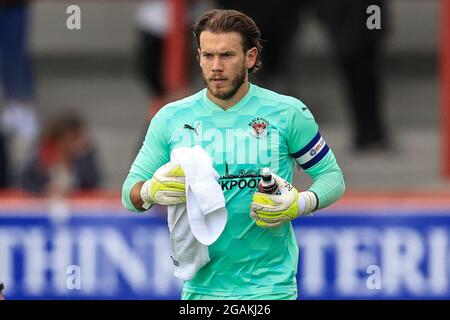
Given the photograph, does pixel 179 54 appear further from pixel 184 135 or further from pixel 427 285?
pixel 184 135

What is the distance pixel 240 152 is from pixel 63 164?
17.7 feet

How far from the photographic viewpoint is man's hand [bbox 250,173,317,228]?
17.1 feet

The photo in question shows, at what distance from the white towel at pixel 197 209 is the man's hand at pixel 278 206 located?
12 centimetres

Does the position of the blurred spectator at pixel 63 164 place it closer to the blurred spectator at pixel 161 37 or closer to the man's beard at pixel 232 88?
the blurred spectator at pixel 161 37

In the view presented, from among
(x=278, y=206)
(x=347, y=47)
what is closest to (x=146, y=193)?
(x=278, y=206)

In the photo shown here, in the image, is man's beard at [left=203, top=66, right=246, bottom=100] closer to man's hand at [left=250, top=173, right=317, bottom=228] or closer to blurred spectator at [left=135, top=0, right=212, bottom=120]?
man's hand at [left=250, top=173, right=317, bottom=228]

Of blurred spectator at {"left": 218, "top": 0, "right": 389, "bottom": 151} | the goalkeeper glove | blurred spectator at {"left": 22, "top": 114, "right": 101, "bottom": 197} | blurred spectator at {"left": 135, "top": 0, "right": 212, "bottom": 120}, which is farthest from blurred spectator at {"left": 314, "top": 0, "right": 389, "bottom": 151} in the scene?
the goalkeeper glove

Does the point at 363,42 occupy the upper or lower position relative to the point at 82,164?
upper

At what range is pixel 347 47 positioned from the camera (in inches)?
431

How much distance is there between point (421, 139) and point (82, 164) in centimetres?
278

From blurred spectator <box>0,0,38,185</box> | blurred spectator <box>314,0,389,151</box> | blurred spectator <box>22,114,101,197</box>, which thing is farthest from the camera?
blurred spectator <box>0,0,38,185</box>

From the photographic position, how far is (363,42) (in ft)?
35.6

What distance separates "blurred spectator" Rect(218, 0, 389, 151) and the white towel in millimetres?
4991
